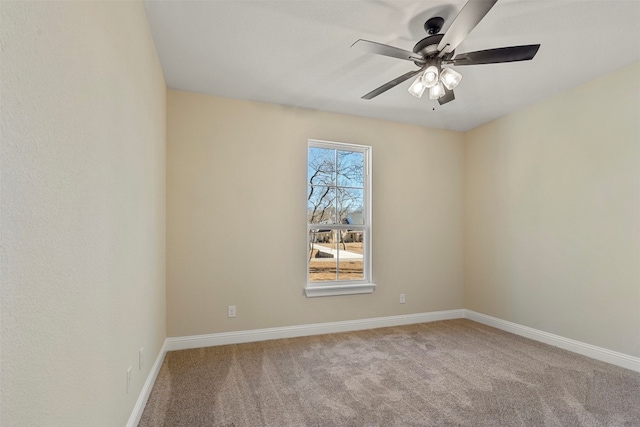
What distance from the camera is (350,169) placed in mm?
3906

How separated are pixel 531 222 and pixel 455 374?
1.96m

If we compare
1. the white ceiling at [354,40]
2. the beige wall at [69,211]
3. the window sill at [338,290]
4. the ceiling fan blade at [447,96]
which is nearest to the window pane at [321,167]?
the white ceiling at [354,40]

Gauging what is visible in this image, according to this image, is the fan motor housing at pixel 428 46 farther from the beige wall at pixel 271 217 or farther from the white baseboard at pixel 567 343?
the white baseboard at pixel 567 343

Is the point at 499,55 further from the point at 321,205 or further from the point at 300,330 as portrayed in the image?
the point at 300,330

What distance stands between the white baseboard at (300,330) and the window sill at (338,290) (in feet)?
1.11

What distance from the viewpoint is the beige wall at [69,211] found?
72cm

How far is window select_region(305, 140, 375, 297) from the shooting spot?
3678 mm

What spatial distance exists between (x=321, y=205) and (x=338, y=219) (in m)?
0.28

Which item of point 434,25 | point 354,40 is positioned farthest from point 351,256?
point 434,25

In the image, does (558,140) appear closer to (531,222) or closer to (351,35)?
(531,222)

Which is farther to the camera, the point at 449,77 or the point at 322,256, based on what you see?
the point at 322,256

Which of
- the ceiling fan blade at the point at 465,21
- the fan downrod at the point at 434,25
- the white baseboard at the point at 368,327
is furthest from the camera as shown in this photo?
the white baseboard at the point at 368,327

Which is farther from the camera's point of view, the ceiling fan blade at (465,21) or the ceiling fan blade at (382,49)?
the ceiling fan blade at (382,49)

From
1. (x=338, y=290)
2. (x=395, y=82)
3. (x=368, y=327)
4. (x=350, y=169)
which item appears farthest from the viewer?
(x=350, y=169)
